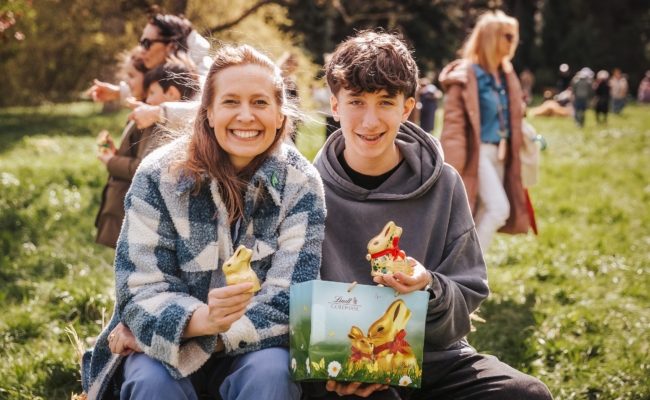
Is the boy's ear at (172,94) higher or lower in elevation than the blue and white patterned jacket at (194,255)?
higher

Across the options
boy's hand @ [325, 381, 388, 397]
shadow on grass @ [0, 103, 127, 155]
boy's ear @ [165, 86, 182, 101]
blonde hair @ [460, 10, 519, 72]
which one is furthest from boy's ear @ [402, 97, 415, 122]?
shadow on grass @ [0, 103, 127, 155]

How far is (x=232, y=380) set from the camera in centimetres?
246

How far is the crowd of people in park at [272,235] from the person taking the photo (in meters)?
2.47

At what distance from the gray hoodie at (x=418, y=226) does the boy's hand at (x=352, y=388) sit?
0.36 meters

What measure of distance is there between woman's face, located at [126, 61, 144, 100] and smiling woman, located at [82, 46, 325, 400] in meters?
1.97

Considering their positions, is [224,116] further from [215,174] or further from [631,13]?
[631,13]

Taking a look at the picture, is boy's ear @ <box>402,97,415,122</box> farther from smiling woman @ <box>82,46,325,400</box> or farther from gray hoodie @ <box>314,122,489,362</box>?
smiling woman @ <box>82,46,325,400</box>

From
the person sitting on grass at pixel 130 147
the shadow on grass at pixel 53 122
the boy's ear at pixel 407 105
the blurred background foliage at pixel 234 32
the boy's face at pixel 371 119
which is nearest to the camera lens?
the boy's face at pixel 371 119

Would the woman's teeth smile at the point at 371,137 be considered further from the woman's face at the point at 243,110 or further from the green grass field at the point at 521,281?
the green grass field at the point at 521,281

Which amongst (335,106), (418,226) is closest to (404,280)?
(418,226)

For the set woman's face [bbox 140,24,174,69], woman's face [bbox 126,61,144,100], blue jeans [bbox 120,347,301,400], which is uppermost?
woman's face [bbox 140,24,174,69]

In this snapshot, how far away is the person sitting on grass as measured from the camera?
14.1 feet

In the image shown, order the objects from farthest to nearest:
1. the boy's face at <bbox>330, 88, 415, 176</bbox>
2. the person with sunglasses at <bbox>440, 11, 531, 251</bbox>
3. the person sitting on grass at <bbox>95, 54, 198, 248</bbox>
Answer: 1. the person with sunglasses at <bbox>440, 11, 531, 251</bbox>
2. the person sitting on grass at <bbox>95, 54, 198, 248</bbox>
3. the boy's face at <bbox>330, 88, 415, 176</bbox>

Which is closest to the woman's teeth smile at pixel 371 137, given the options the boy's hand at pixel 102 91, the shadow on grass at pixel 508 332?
the shadow on grass at pixel 508 332
